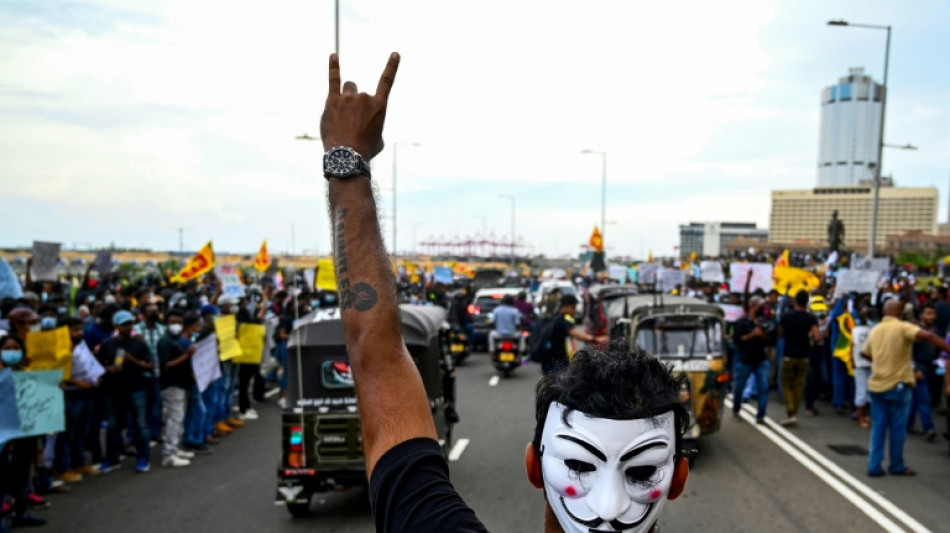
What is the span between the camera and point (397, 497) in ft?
4.63

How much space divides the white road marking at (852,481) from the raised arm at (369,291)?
7.24 m

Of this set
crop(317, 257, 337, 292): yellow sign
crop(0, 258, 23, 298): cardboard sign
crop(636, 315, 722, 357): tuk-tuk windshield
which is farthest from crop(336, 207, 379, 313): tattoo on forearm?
crop(0, 258, 23, 298): cardboard sign

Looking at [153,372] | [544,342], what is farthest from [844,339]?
[153,372]

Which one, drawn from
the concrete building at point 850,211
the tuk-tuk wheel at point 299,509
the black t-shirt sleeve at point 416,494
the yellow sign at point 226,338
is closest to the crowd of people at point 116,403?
the yellow sign at point 226,338

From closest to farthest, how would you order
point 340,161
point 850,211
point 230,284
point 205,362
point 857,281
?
point 340,161 < point 205,362 < point 857,281 < point 230,284 < point 850,211

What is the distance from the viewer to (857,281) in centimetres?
1443

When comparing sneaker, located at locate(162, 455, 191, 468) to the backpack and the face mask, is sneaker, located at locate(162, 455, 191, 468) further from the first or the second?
the backpack

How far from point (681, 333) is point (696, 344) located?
24 centimetres

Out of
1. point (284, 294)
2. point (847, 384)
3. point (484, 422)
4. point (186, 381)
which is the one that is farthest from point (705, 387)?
point (284, 294)

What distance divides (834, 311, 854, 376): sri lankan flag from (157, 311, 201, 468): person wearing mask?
10227mm

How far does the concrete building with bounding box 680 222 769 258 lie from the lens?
14288 cm

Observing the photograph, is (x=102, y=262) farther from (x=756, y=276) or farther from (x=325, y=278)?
(x=756, y=276)

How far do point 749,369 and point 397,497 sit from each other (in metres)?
11.3

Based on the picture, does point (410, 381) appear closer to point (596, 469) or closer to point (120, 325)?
point (596, 469)
